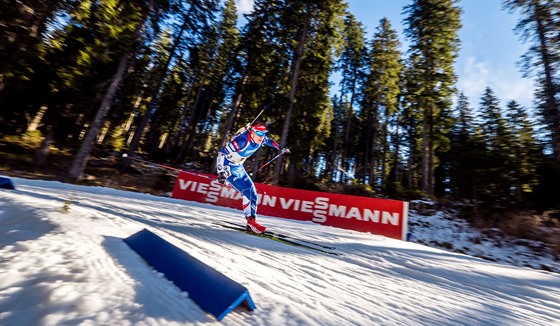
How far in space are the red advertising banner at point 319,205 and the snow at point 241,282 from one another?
5342 mm

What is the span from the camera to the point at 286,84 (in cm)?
1981

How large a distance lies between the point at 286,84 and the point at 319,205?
36.1 ft

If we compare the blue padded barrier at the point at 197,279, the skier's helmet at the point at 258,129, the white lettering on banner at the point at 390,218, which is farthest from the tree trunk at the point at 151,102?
the blue padded barrier at the point at 197,279

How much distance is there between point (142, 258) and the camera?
2.76 metres

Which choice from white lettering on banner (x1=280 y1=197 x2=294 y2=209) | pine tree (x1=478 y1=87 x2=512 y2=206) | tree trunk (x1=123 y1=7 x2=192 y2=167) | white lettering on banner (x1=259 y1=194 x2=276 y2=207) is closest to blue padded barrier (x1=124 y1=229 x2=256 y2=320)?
white lettering on banner (x1=280 y1=197 x2=294 y2=209)

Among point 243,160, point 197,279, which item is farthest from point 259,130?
point 197,279

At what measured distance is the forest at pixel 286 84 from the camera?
12477 millimetres

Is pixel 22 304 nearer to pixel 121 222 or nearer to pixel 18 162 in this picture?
pixel 121 222

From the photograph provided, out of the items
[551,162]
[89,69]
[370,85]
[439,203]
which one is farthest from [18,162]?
[370,85]

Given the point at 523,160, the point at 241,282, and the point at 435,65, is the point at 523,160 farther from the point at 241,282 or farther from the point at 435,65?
the point at 241,282

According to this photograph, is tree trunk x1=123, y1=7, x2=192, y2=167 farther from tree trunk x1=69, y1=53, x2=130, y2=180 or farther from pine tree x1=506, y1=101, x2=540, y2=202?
pine tree x1=506, y1=101, x2=540, y2=202

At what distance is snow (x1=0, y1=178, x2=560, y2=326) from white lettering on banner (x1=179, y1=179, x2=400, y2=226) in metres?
5.49

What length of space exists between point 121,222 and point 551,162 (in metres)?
17.2

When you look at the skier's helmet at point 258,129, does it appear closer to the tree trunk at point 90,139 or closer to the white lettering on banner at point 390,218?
the white lettering on banner at point 390,218
